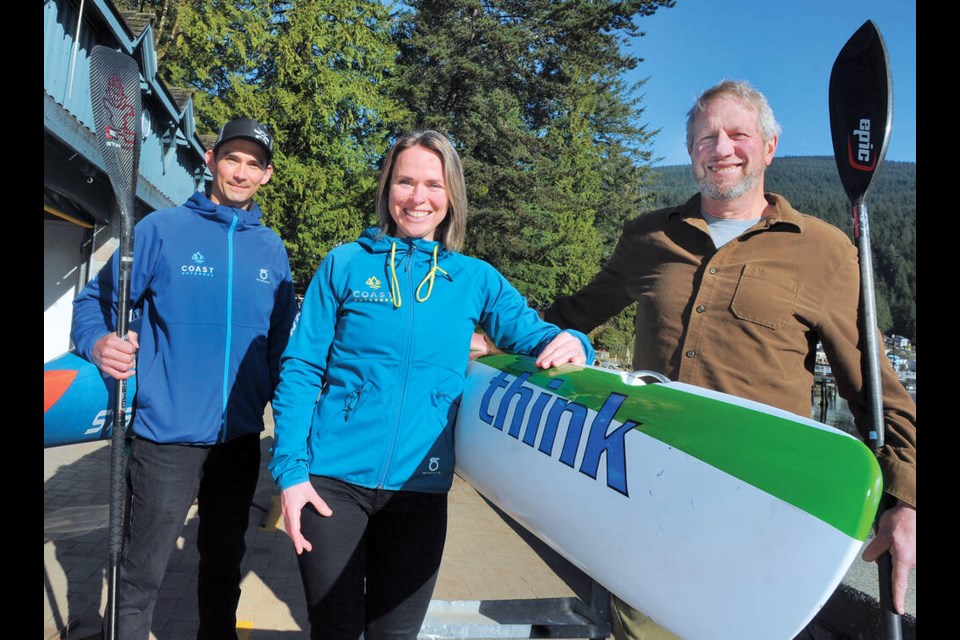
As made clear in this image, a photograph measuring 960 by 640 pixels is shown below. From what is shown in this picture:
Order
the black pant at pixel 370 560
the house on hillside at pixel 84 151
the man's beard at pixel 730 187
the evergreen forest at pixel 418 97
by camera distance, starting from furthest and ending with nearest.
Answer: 1. the evergreen forest at pixel 418 97
2. the house on hillside at pixel 84 151
3. the man's beard at pixel 730 187
4. the black pant at pixel 370 560

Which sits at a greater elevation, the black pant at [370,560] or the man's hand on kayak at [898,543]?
the man's hand on kayak at [898,543]

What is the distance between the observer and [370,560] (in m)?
1.94

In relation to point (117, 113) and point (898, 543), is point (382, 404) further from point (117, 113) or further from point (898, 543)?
point (117, 113)

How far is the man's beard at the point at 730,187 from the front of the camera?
204cm

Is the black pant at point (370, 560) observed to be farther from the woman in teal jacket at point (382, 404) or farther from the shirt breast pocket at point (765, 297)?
the shirt breast pocket at point (765, 297)

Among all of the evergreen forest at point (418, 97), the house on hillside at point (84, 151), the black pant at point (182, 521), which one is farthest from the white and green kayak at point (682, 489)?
the evergreen forest at point (418, 97)

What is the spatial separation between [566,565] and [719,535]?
3.65 m

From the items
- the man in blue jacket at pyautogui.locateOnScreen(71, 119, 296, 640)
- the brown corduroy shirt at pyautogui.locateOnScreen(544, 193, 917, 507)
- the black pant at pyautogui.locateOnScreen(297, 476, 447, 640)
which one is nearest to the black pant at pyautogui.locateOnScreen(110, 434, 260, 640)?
the man in blue jacket at pyautogui.locateOnScreen(71, 119, 296, 640)

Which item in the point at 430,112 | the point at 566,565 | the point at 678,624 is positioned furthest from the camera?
the point at 430,112

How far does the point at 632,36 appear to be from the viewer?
2456 cm

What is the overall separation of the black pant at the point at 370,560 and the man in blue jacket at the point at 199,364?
813mm

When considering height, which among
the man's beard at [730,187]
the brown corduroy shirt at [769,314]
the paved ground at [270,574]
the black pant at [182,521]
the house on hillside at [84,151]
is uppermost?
the house on hillside at [84,151]
